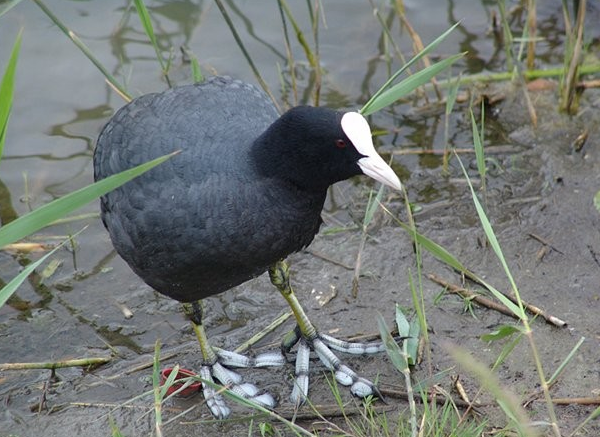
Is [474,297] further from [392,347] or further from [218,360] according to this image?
[218,360]

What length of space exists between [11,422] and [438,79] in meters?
3.01

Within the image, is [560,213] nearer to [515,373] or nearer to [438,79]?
[515,373]

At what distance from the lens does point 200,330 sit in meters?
3.42

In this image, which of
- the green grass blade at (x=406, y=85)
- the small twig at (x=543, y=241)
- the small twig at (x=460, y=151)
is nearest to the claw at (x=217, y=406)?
the green grass blade at (x=406, y=85)

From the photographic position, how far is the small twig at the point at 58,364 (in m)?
3.40

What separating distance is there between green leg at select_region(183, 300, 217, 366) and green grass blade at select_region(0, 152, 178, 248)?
131cm

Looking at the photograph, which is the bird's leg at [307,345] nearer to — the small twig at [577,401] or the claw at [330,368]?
the claw at [330,368]

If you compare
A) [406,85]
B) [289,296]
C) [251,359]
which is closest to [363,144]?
[406,85]

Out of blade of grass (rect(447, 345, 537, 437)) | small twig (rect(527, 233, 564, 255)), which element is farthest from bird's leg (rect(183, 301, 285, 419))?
blade of grass (rect(447, 345, 537, 437))

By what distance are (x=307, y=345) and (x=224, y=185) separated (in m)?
0.81

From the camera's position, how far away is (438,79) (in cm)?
509

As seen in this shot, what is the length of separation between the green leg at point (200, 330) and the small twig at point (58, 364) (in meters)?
0.42

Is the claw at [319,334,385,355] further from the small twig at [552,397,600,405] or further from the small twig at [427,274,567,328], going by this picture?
the small twig at [552,397,600,405]

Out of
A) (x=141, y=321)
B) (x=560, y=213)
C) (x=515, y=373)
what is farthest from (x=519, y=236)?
(x=141, y=321)
